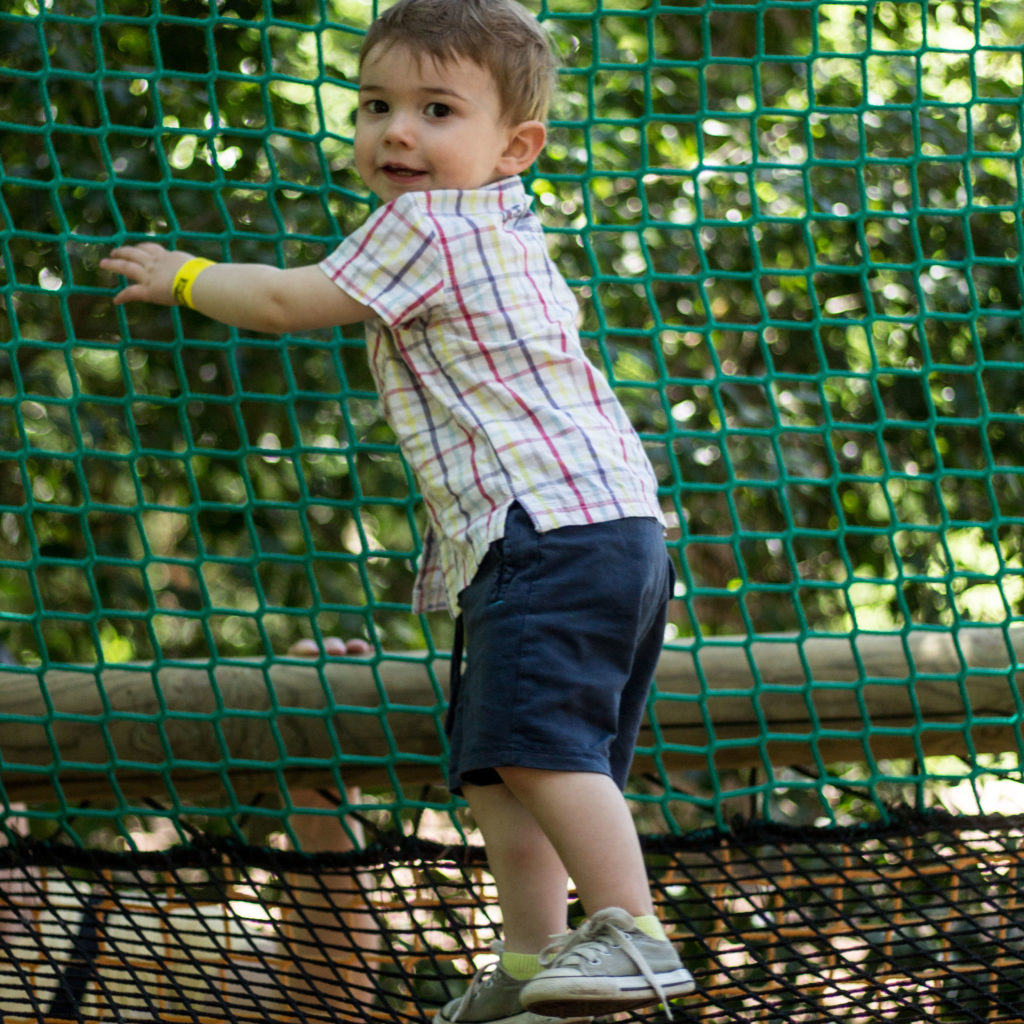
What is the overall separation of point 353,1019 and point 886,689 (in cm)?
72

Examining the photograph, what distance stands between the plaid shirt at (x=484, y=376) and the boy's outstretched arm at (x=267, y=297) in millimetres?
21

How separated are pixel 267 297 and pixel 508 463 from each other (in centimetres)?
26

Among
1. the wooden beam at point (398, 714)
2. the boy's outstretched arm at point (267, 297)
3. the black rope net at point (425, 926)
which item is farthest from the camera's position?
the wooden beam at point (398, 714)

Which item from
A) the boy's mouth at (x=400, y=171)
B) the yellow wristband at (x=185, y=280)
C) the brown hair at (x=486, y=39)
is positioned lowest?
the yellow wristband at (x=185, y=280)

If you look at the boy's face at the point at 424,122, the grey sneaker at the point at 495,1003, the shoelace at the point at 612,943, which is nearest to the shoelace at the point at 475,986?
the grey sneaker at the point at 495,1003

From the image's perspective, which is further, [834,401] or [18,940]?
[834,401]

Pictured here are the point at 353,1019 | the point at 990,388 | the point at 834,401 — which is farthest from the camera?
the point at 834,401

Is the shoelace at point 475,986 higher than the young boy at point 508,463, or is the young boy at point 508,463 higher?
the young boy at point 508,463

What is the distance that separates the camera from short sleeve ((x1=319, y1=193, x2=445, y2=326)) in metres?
1.19

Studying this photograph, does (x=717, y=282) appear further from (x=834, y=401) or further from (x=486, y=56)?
(x=486, y=56)

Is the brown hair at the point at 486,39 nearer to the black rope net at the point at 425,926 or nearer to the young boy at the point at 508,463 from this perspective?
the young boy at the point at 508,463

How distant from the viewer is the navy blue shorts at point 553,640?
45.4 inches

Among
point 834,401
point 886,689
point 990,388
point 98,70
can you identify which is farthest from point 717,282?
point 98,70

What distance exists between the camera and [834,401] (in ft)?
8.45
